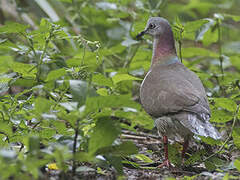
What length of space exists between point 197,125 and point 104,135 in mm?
1063

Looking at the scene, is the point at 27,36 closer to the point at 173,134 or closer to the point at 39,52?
the point at 39,52

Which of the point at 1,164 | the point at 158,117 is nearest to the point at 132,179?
the point at 158,117

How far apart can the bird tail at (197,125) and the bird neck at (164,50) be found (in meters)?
0.91

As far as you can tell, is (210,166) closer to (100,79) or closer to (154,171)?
(154,171)

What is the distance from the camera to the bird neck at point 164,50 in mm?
4120

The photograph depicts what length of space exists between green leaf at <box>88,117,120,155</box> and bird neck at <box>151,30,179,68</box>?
68.9 inches

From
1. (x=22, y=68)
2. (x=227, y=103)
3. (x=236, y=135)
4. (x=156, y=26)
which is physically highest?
(x=156, y=26)

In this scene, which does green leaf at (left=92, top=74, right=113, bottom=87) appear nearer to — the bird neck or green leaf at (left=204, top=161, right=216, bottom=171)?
green leaf at (left=204, top=161, right=216, bottom=171)

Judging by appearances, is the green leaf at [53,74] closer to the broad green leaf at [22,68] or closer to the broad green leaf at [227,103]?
A: the broad green leaf at [22,68]

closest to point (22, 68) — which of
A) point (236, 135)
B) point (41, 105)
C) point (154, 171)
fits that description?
point (41, 105)

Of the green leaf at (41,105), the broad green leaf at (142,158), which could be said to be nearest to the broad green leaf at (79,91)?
the green leaf at (41,105)

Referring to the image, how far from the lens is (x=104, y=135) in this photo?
8.05 feet

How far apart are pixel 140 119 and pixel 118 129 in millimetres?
284

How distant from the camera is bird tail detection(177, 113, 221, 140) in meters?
3.18
